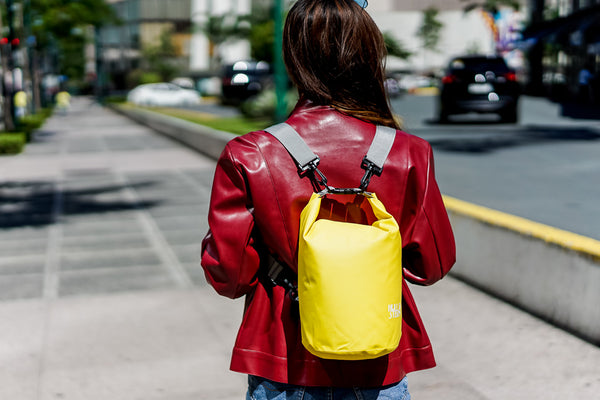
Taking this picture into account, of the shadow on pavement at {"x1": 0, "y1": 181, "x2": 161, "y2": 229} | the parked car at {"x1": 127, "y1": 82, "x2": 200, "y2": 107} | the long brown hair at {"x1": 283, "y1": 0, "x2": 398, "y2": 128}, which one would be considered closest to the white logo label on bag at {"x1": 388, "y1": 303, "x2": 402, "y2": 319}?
the long brown hair at {"x1": 283, "y1": 0, "x2": 398, "y2": 128}

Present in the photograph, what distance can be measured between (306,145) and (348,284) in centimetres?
35

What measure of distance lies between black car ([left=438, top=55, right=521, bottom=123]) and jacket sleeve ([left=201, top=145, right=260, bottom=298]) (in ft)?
58.4

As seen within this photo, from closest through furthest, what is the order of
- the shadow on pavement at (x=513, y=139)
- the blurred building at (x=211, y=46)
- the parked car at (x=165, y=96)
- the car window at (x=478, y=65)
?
the shadow on pavement at (x=513, y=139) < the car window at (x=478, y=65) < the parked car at (x=165, y=96) < the blurred building at (x=211, y=46)

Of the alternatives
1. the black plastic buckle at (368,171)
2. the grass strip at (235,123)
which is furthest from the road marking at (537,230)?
the grass strip at (235,123)

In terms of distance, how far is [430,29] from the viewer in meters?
90.2

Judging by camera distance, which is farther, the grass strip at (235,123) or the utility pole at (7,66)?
the utility pole at (7,66)

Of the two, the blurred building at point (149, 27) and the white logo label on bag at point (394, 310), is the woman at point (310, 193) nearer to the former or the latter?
the white logo label on bag at point (394, 310)

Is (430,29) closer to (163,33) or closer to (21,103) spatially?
(163,33)

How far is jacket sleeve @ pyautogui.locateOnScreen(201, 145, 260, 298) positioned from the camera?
5.79 ft

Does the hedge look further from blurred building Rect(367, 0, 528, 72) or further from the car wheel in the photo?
blurred building Rect(367, 0, 528, 72)

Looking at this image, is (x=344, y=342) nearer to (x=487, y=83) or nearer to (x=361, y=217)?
(x=361, y=217)

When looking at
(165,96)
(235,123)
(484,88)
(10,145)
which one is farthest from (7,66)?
(165,96)

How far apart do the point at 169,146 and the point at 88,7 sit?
2736cm

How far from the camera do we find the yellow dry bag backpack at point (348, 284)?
1618 mm
